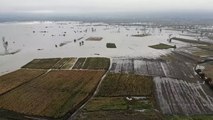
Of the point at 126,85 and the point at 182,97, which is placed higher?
the point at 126,85

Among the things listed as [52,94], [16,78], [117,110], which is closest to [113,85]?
[117,110]

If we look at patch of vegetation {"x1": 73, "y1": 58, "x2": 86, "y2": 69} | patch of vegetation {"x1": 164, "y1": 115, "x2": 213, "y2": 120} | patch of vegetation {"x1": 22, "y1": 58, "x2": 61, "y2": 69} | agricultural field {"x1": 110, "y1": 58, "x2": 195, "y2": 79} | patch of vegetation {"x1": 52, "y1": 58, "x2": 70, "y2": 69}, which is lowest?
patch of vegetation {"x1": 22, "y1": 58, "x2": 61, "y2": 69}

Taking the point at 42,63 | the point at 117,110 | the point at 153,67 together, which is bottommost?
the point at 42,63

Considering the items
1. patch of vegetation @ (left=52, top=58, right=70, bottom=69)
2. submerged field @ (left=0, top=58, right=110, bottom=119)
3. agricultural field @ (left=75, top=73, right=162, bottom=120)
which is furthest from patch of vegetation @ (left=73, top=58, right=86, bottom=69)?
agricultural field @ (left=75, top=73, right=162, bottom=120)

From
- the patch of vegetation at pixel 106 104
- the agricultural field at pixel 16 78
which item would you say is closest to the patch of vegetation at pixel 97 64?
the agricultural field at pixel 16 78

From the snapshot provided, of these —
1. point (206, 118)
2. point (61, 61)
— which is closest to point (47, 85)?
point (61, 61)

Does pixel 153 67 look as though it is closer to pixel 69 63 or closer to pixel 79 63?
pixel 79 63

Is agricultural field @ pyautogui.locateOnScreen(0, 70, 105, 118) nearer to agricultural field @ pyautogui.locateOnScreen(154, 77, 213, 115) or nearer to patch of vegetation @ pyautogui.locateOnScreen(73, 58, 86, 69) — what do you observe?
patch of vegetation @ pyautogui.locateOnScreen(73, 58, 86, 69)

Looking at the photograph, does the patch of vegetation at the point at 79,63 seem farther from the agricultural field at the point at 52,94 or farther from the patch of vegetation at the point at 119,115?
the patch of vegetation at the point at 119,115
